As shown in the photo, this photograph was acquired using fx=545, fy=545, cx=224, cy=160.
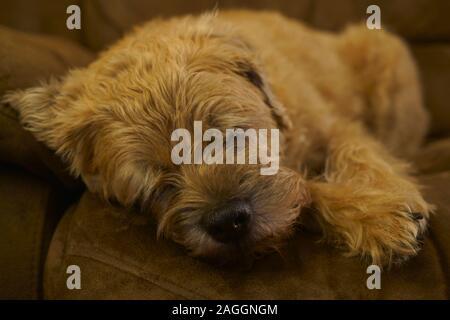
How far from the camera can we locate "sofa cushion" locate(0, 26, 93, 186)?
195cm

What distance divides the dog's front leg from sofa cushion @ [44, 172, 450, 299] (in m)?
0.05

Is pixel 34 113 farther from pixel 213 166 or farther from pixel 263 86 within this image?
pixel 263 86

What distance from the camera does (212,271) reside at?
5.49 feet

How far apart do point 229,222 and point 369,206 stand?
1.76 ft

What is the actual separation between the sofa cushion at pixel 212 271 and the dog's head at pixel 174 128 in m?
0.07

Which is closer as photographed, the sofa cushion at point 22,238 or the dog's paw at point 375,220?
the dog's paw at point 375,220

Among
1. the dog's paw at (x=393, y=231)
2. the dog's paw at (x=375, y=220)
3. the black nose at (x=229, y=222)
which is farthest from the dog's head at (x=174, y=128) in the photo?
the dog's paw at (x=393, y=231)

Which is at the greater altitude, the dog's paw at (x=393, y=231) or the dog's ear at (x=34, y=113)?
the dog's ear at (x=34, y=113)

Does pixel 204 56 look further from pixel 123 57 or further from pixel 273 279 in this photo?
pixel 273 279

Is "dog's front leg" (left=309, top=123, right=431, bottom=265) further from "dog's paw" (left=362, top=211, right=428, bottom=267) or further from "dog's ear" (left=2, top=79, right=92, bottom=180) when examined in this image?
"dog's ear" (left=2, top=79, right=92, bottom=180)

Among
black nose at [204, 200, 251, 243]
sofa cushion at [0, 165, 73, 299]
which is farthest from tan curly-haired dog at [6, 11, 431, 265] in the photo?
sofa cushion at [0, 165, 73, 299]

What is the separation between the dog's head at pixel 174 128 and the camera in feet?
5.59

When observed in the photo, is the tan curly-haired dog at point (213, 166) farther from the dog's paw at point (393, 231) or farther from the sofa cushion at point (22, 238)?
the sofa cushion at point (22, 238)
